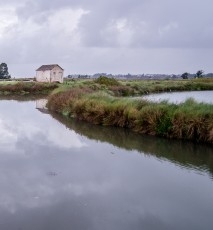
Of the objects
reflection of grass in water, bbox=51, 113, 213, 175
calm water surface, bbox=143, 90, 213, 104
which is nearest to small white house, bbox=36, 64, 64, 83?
calm water surface, bbox=143, 90, 213, 104

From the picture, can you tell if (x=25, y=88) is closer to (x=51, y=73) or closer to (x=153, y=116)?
(x=51, y=73)

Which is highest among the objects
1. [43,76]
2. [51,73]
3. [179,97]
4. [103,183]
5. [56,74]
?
[51,73]

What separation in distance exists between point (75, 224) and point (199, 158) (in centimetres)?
684

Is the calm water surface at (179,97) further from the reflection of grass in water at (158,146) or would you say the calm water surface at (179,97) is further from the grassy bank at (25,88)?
the grassy bank at (25,88)

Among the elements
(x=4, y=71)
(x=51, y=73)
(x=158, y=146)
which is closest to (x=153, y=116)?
(x=158, y=146)

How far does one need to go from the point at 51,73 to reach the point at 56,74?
119 cm

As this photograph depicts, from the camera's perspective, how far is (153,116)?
1680 centimetres

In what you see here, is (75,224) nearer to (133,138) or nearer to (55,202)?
(55,202)

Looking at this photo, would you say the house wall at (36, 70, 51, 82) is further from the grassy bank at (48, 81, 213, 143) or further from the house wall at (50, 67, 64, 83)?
the grassy bank at (48, 81, 213, 143)

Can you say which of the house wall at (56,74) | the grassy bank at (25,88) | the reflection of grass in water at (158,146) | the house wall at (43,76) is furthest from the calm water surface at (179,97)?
the house wall at (43,76)

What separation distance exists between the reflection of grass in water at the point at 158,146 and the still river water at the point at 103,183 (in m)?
0.03

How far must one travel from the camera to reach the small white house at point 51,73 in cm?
6319

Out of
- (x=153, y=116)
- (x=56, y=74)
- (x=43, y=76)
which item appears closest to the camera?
(x=153, y=116)

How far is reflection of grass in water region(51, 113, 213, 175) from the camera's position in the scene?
12.7m
